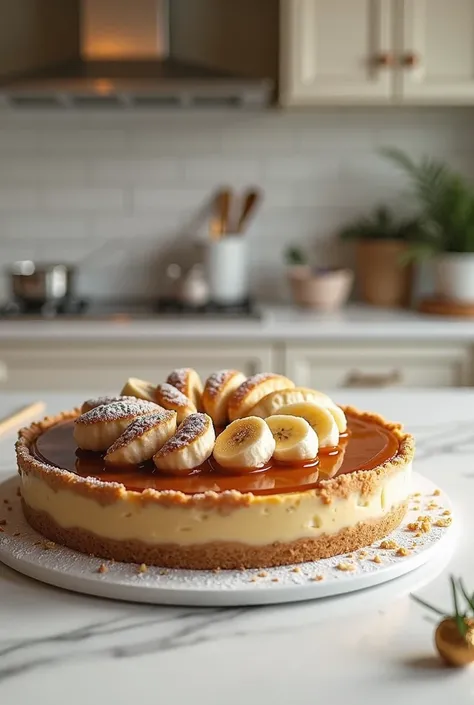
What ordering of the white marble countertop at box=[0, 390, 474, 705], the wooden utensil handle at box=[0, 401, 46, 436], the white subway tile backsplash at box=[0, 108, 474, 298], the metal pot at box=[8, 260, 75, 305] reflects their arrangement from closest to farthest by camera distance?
1. the white marble countertop at box=[0, 390, 474, 705]
2. the wooden utensil handle at box=[0, 401, 46, 436]
3. the metal pot at box=[8, 260, 75, 305]
4. the white subway tile backsplash at box=[0, 108, 474, 298]

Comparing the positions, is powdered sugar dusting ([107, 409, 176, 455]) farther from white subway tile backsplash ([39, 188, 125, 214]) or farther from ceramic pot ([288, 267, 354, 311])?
white subway tile backsplash ([39, 188, 125, 214])

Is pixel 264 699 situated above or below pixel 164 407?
below

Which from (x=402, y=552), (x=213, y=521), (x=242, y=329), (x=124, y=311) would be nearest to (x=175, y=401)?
(x=213, y=521)

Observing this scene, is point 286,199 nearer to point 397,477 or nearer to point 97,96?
point 97,96

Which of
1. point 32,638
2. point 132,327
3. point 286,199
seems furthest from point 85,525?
point 286,199

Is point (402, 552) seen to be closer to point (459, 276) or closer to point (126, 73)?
point (459, 276)

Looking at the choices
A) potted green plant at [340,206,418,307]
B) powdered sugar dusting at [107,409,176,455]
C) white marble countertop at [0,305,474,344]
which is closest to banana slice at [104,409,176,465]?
powdered sugar dusting at [107,409,176,455]

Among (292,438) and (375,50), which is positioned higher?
(375,50)
